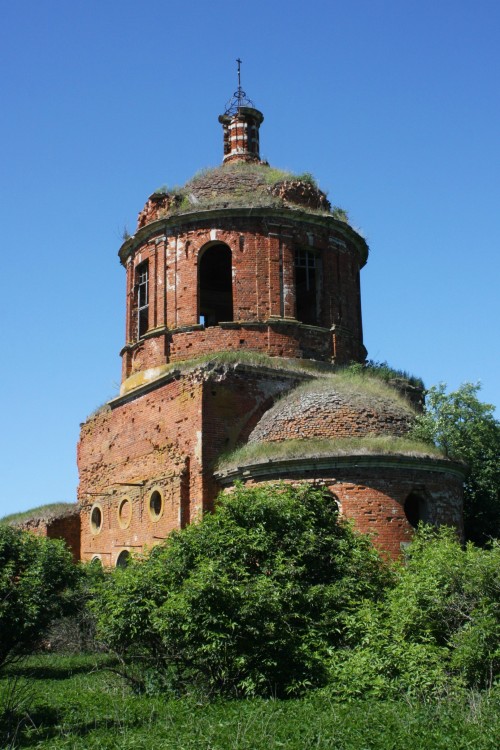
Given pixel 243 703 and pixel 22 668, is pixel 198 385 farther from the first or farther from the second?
pixel 243 703

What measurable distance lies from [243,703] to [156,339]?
381 inches

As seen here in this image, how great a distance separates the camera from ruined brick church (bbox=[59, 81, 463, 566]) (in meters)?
14.2

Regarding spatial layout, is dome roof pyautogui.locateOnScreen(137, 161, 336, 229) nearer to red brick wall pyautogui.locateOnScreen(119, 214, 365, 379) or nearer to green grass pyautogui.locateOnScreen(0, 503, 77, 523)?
red brick wall pyautogui.locateOnScreen(119, 214, 365, 379)

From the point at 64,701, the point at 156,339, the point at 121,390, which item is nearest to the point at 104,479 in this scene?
the point at 121,390

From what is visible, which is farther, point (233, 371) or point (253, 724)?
point (233, 371)

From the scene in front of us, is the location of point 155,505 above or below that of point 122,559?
above

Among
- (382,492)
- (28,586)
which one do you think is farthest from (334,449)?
(28,586)

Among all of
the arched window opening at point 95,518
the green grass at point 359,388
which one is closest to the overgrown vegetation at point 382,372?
the green grass at point 359,388

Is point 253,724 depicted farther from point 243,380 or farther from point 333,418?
point 243,380

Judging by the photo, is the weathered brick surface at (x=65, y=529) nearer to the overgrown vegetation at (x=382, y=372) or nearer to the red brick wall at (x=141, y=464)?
the red brick wall at (x=141, y=464)

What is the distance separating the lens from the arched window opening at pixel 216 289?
21.1 metres

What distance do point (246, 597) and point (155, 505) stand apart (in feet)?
19.9

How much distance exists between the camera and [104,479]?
740 inches

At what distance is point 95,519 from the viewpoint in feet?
61.9
